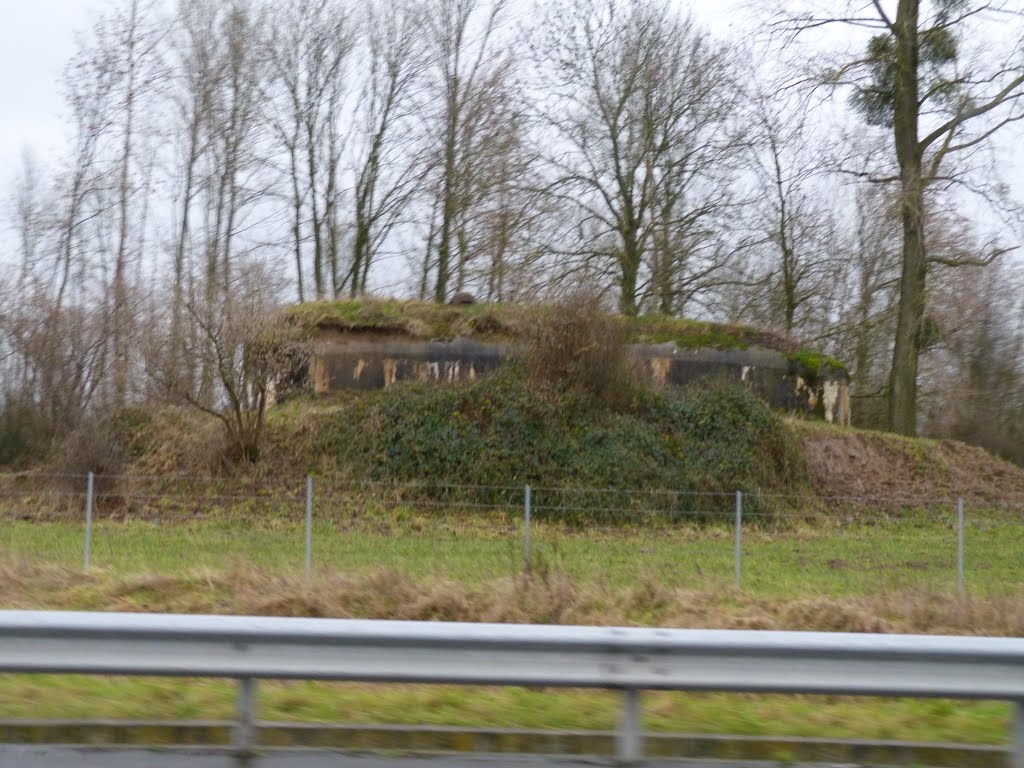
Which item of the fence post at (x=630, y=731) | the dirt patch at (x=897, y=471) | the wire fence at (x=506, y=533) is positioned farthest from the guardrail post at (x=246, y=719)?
the dirt patch at (x=897, y=471)

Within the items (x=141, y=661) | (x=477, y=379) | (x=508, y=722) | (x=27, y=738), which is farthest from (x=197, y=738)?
(x=477, y=379)

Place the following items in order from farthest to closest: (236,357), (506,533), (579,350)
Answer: (579,350) < (236,357) < (506,533)

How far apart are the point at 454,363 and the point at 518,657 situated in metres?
20.1

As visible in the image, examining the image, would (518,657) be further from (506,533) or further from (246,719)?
(506,533)

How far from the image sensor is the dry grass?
10125mm

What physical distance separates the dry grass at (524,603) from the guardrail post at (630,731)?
437 cm

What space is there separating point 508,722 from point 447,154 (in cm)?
2819

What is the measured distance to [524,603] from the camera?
1025cm

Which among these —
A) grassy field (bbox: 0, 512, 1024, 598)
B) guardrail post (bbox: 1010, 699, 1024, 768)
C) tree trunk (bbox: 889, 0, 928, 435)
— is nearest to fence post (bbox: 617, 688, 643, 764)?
guardrail post (bbox: 1010, 699, 1024, 768)

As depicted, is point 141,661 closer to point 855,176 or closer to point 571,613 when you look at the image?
point 571,613

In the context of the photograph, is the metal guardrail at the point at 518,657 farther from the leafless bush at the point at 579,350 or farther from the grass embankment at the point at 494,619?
the leafless bush at the point at 579,350

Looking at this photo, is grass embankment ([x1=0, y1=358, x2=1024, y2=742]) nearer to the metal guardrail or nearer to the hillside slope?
the hillside slope

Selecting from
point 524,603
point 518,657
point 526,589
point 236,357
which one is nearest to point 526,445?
point 236,357

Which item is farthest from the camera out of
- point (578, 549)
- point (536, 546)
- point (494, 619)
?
point (578, 549)
